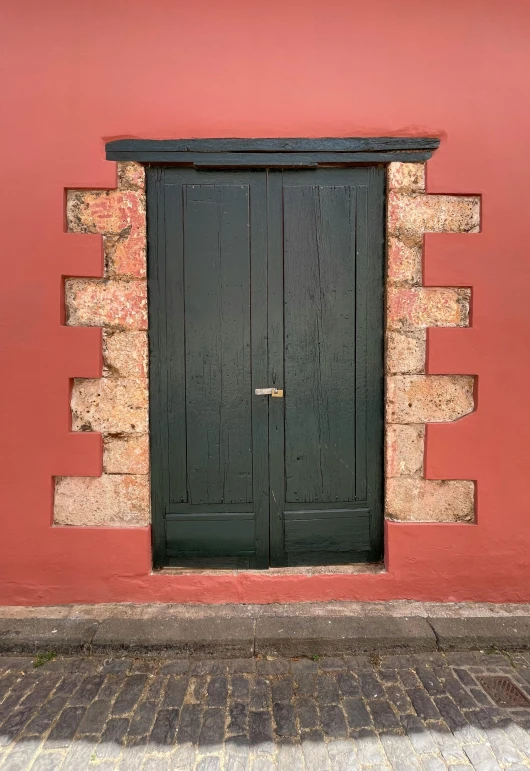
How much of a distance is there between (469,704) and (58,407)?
2.74m

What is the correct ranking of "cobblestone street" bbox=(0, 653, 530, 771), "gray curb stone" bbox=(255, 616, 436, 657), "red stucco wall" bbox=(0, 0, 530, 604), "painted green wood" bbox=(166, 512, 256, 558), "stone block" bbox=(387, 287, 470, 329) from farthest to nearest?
1. "painted green wood" bbox=(166, 512, 256, 558)
2. "stone block" bbox=(387, 287, 470, 329)
3. "red stucco wall" bbox=(0, 0, 530, 604)
4. "gray curb stone" bbox=(255, 616, 436, 657)
5. "cobblestone street" bbox=(0, 653, 530, 771)

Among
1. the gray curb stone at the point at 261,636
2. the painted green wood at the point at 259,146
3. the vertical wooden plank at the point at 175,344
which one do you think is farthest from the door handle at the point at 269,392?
the painted green wood at the point at 259,146

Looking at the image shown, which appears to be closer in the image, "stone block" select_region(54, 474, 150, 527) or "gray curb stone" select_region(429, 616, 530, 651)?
"gray curb stone" select_region(429, 616, 530, 651)

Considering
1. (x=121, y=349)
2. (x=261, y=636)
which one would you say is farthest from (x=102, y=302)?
(x=261, y=636)

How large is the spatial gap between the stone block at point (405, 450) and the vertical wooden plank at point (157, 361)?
145 centimetres

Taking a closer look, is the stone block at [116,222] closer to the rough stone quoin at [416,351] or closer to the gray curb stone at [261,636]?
the rough stone quoin at [416,351]

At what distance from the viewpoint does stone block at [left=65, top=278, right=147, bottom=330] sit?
2930 mm

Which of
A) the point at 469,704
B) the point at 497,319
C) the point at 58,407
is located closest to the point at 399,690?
the point at 469,704

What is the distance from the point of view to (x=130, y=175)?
9.52ft

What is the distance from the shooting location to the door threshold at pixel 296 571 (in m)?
3.02

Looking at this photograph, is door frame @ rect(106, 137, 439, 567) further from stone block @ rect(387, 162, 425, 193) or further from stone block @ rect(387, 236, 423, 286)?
stone block @ rect(387, 236, 423, 286)

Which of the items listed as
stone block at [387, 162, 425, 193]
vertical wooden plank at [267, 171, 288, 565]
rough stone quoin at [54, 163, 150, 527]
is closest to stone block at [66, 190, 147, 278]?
rough stone quoin at [54, 163, 150, 527]

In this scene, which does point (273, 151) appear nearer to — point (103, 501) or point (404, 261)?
point (404, 261)

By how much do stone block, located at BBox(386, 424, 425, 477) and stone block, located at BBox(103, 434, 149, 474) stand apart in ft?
5.12
